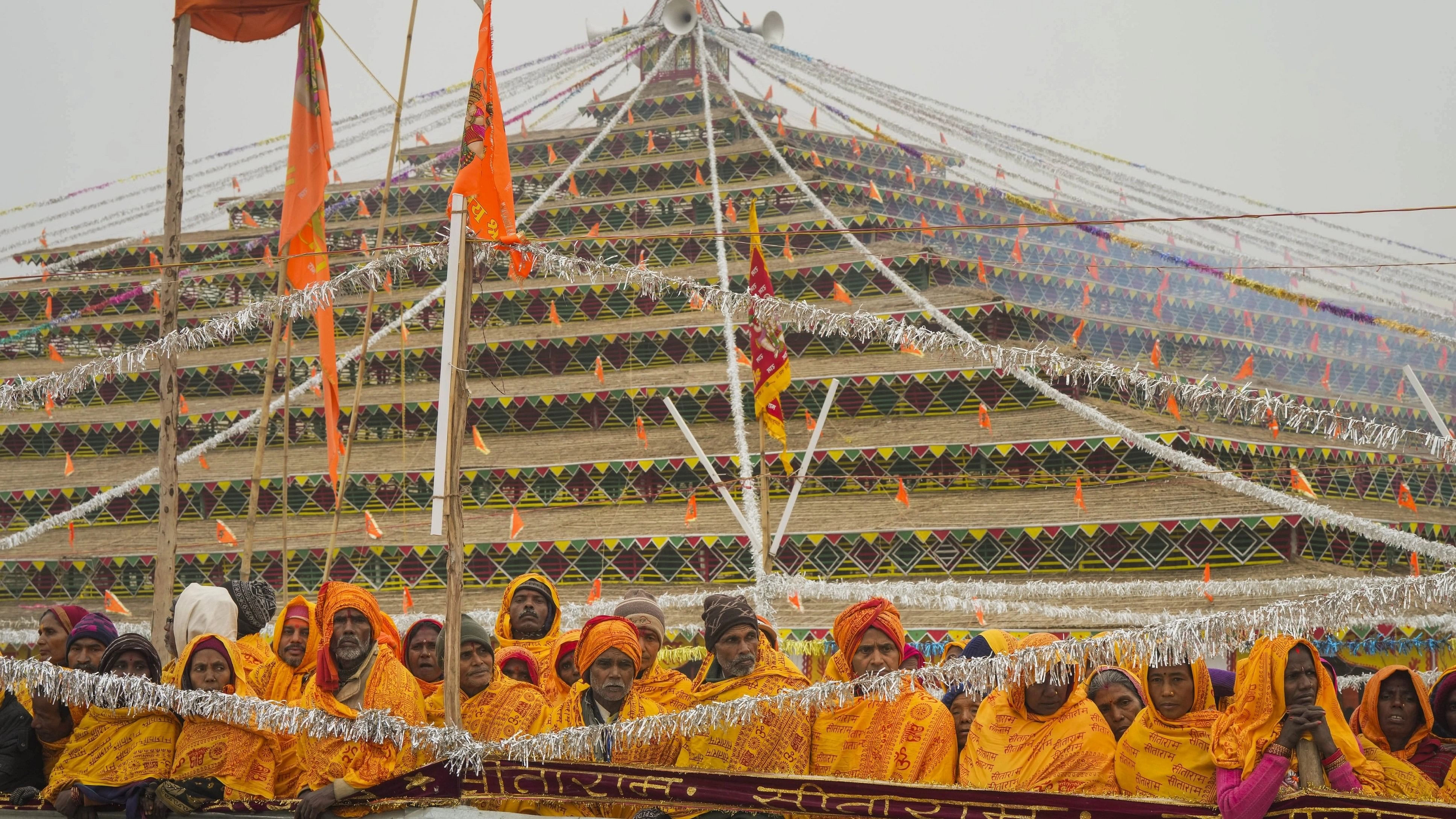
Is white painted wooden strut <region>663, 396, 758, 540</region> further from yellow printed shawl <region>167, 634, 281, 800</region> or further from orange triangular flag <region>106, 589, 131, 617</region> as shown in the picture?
orange triangular flag <region>106, 589, 131, 617</region>

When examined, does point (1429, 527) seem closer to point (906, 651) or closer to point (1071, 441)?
point (1071, 441)

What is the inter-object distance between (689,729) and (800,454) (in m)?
9.76

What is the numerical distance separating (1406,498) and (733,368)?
7.23m

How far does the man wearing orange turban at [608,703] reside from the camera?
4906mm

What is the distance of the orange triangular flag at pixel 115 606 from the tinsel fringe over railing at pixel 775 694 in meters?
8.60

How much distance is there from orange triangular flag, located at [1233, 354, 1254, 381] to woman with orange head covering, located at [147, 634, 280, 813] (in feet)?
44.6

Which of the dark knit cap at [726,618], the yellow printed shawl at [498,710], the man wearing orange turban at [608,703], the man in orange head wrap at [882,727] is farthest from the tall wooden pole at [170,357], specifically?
the man in orange head wrap at [882,727]

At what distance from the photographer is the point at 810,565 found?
13.5 meters

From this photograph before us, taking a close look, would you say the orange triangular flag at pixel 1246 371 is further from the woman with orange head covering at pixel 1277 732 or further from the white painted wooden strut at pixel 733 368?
the woman with orange head covering at pixel 1277 732

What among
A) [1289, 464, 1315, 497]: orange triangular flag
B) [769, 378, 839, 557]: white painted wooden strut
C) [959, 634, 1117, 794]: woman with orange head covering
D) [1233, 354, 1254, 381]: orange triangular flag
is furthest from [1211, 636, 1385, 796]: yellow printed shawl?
[1233, 354, 1254, 381]: orange triangular flag

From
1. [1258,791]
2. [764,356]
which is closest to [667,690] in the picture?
[1258,791]

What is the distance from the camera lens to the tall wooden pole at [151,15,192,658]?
711 cm

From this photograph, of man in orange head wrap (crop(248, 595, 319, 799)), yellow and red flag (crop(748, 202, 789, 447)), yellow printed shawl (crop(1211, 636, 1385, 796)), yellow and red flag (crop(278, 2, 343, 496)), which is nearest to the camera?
yellow printed shawl (crop(1211, 636, 1385, 796))

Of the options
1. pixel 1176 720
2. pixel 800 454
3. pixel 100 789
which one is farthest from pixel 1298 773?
pixel 800 454
